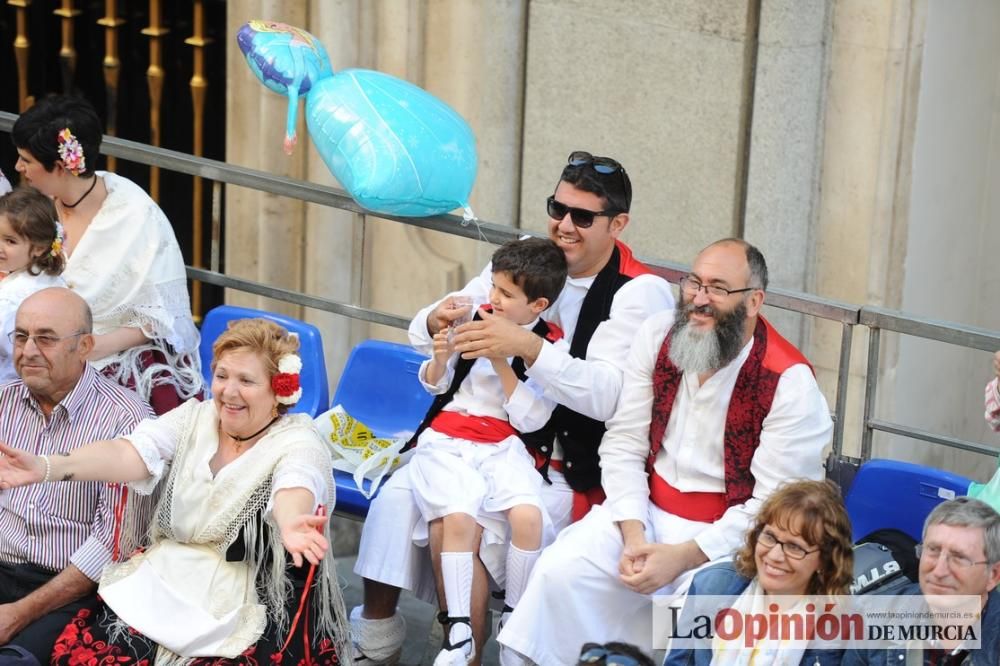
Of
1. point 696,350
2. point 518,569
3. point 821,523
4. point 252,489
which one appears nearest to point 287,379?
point 252,489

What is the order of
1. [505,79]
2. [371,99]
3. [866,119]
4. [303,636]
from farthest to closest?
1. [505,79]
2. [866,119]
3. [371,99]
4. [303,636]

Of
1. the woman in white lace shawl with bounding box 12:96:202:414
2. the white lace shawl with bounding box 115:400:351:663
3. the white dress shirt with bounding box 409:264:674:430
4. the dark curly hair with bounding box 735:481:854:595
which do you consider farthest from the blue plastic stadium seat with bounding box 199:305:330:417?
the dark curly hair with bounding box 735:481:854:595

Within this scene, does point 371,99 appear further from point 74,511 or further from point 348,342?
point 348,342

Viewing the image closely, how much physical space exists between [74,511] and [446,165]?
1486mm

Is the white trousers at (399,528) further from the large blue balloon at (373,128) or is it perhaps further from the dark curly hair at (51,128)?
the dark curly hair at (51,128)

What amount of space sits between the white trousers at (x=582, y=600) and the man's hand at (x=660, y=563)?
4 cm

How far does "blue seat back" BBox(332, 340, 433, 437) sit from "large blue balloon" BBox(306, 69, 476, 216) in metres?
0.49

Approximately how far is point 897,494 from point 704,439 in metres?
0.53

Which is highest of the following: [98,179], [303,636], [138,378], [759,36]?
[759,36]

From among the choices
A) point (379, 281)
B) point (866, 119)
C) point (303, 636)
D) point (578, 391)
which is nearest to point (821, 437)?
point (578, 391)

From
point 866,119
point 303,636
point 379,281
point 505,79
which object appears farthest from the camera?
point 379,281

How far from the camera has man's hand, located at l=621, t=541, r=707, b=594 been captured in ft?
15.3

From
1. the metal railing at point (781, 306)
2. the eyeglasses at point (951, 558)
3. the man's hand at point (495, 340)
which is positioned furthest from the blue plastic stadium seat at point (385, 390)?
the eyeglasses at point (951, 558)

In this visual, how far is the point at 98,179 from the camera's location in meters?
5.68
